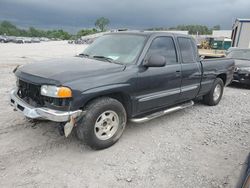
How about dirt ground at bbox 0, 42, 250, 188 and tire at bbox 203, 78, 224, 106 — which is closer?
dirt ground at bbox 0, 42, 250, 188

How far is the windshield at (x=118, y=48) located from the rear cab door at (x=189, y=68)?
115cm

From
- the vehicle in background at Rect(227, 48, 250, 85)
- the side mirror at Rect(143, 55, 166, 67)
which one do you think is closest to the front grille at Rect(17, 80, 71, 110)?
the side mirror at Rect(143, 55, 166, 67)

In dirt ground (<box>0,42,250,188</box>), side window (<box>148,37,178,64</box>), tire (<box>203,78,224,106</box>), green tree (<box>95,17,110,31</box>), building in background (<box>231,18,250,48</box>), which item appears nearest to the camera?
dirt ground (<box>0,42,250,188</box>)

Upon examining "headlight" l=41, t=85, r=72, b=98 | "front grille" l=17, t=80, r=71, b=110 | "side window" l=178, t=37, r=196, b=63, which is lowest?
"front grille" l=17, t=80, r=71, b=110

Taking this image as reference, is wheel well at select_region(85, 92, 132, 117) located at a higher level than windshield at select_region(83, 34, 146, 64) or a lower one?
lower

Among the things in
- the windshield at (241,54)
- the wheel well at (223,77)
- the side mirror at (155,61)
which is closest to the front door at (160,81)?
the side mirror at (155,61)

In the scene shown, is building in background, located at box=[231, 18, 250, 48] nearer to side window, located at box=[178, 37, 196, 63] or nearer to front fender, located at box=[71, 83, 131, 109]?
side window, located at box=[178, 37, 196, 63]

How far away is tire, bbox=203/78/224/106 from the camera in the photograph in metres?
5.98

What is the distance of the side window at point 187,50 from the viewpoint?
15.8 ft

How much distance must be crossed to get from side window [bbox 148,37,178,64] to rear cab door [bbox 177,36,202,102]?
24 centimetres

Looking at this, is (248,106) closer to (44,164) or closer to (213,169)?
(213,169)

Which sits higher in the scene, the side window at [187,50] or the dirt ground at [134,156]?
the side window at [187,50]

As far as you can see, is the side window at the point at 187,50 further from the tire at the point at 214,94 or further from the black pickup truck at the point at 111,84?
the tire at the point at 214,94

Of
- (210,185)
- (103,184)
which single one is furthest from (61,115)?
(210,185)
